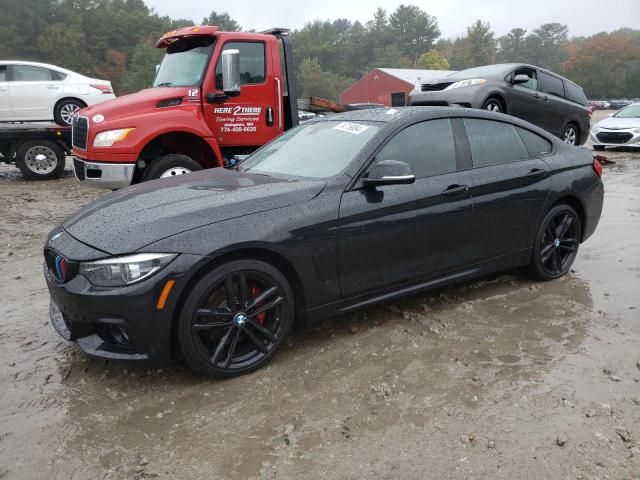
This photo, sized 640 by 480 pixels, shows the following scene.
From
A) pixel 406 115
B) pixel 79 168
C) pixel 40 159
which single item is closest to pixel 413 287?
pixel 406 115

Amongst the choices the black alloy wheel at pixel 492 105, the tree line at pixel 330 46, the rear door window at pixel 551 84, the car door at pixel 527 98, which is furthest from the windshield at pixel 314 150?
A: the tree line at pixel 330 46

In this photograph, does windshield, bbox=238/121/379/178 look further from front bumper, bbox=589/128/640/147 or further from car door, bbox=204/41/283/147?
front bumper, bbox=589/128/640/147

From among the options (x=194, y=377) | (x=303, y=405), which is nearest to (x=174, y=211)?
(x=194, y=377)

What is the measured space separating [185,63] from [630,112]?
13.0m

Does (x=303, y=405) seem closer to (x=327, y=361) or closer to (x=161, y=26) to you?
(x=327, y=361)

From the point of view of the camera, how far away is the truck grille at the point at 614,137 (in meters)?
14.3

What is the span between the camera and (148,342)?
2936 millimetres

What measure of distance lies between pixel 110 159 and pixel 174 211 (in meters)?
3.83

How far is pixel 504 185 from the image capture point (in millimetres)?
4266

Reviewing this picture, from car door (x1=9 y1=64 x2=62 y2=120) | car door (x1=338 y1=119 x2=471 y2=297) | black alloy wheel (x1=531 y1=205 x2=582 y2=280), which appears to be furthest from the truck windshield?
car door (x1=9 y1=64 x2=62 y2=120)

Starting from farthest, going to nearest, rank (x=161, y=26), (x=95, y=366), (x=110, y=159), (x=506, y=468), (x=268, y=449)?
(x=161, y=26)
(x=110, y=159)
(x=95, y=366)
(x=268, y=449)
(x=506, y=468)

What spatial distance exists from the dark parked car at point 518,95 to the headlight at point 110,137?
17.6 feet

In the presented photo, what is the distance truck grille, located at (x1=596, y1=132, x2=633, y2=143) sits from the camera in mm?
14269

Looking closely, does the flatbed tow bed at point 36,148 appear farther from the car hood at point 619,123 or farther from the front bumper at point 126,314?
the car hood at point 619,123
